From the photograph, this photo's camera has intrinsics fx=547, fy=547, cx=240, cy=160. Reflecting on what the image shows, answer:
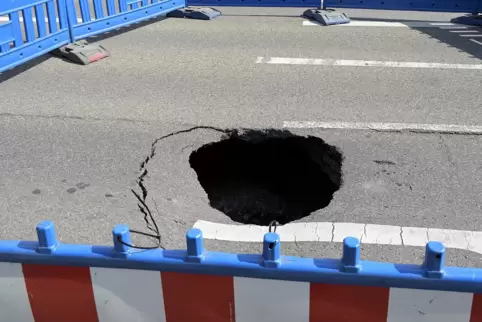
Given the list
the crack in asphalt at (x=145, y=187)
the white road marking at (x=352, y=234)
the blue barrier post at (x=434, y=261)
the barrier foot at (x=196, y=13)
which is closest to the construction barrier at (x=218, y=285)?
the blue barrier post at (x=434, y=261)

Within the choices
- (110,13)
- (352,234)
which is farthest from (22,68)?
(352,234)

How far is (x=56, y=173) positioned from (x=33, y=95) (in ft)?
7.46

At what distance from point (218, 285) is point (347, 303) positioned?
1.65ft

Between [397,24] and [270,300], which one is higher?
[397,24]

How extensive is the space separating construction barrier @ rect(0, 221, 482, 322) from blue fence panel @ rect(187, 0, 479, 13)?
897cm

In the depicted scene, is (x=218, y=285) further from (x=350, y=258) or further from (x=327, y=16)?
(x=327, y=16)

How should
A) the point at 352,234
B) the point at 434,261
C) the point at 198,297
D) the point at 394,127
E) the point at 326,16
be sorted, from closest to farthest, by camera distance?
the point at 434,261 → the point at 198,297 → the point at 352,234 → the point at 394,127 → the point at 326,16

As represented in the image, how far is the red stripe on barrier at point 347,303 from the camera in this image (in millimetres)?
2066

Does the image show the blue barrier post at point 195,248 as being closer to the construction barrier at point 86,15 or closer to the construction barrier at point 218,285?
the construction barrier at point 218,285

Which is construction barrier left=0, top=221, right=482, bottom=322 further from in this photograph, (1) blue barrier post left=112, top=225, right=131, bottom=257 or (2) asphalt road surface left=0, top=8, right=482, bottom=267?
(2) asphalt road surface left=0, top=8, right=482, bottom=267

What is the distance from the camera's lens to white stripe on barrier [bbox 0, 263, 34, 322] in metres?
2.21

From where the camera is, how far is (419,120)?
5742mm

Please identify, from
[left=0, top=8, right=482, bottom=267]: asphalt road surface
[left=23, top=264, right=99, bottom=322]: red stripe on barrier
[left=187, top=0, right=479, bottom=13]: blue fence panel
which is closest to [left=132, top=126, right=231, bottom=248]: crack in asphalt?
[left=0, top=8, right=482, bottom=267]: asphalt road surface

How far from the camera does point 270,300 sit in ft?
7.06
